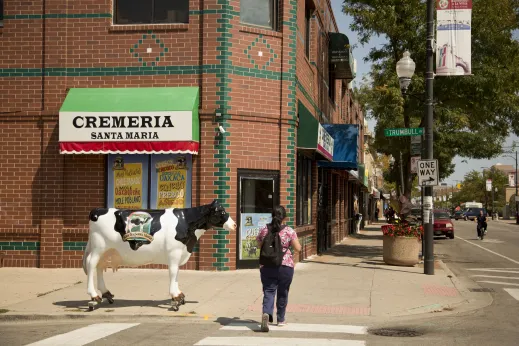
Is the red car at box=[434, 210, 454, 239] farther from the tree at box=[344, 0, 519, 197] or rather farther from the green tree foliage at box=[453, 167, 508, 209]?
the green tree foliage at box=[453, 167, 508, 209]

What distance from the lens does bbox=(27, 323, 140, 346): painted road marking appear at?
25.7ft

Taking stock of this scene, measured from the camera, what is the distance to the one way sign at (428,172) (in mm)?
16422

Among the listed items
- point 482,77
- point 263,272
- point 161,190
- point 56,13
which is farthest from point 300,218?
point 263,272

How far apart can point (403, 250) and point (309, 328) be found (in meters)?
9.58

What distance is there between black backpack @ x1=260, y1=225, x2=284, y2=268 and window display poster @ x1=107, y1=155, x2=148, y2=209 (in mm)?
7567

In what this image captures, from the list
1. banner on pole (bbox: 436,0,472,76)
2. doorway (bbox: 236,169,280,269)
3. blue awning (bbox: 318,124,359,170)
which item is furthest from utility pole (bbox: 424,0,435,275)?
blue awning (bbox: 318,124,359,170)

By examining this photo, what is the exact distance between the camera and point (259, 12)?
16.4m

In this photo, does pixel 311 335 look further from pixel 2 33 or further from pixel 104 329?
pixel 2 33

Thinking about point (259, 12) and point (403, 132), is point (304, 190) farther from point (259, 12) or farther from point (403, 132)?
point (259, 12)

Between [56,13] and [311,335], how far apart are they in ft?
37.1

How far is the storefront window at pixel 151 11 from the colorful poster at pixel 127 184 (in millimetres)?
3487

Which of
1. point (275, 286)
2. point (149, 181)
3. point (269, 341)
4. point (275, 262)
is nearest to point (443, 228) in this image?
point (149, 181)

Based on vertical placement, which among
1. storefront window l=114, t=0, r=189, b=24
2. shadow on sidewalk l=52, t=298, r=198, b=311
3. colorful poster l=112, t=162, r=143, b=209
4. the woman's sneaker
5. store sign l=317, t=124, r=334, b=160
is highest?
storefront window l=114, t=0, r=189, b=24

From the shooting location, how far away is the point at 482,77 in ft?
65.8
